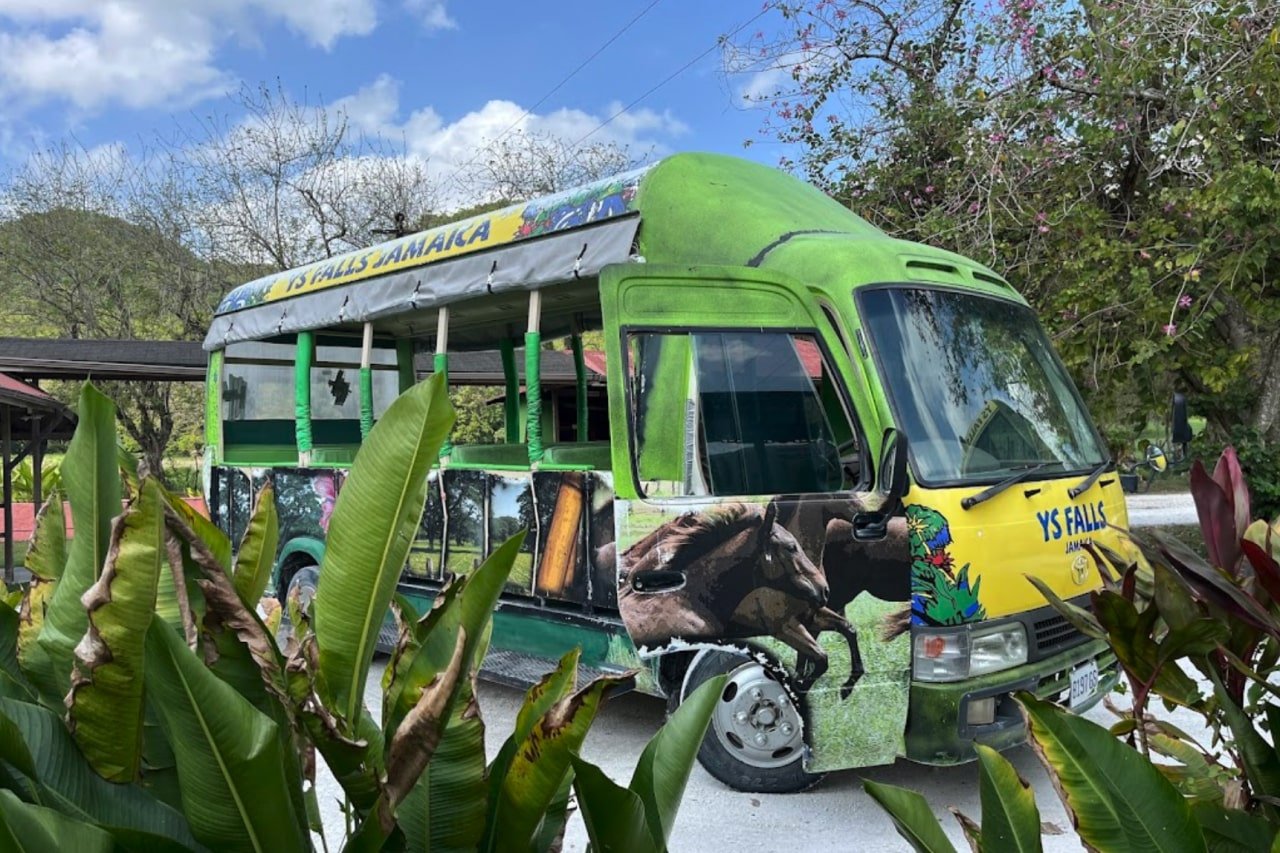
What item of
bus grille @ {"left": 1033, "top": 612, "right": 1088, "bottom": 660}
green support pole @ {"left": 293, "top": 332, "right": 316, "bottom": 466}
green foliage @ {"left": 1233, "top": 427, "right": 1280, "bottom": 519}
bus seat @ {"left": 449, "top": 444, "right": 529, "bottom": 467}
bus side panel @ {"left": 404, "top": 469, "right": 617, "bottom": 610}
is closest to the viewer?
bus grille @ {"left": 1033, "top": 612, "right": 1088, "bottom": 660}

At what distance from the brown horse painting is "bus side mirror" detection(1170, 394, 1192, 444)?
2183mm

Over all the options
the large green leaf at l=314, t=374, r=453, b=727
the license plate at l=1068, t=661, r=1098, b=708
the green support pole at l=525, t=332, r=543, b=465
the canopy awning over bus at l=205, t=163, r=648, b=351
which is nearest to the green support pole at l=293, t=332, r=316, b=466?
Result: the canopy awning over bus at l=205, t=163, r=648, b=351

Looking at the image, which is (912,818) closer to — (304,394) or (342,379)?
(304,394)

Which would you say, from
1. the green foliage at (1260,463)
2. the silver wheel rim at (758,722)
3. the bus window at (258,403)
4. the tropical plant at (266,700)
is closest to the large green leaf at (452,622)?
the tropical plant at (266,700)

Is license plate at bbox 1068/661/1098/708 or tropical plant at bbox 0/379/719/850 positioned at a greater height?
tropical plant at bbox 0/379/719/850

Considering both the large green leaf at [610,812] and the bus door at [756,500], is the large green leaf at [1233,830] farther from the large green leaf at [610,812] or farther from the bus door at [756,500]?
the bus door at [756,500]

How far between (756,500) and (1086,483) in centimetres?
153

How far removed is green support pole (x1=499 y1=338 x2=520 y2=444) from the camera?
27.3ft

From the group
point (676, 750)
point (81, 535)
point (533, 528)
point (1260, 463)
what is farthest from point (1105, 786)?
point (1260, 463)

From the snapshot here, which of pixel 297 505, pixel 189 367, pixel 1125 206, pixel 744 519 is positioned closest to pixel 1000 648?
pixel 744 519

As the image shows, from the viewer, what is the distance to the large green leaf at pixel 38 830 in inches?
39.1

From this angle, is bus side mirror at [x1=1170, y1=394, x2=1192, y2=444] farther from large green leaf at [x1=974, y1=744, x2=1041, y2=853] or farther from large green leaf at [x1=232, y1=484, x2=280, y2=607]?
large green leaf at [x1=232, y1=484, x2=280, y2=607]

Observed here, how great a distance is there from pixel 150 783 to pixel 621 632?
3.42m

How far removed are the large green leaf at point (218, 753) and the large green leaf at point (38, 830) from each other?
12cm
